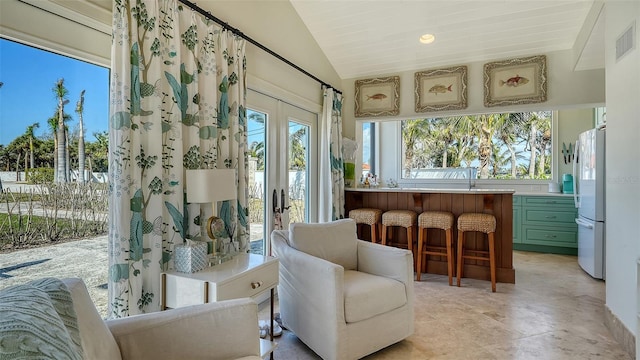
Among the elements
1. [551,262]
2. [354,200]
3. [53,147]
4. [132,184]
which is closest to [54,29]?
[53,147]

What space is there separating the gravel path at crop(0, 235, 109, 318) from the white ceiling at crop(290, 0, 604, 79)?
295 centimetres

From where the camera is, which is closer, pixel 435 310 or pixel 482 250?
pixel 435 310

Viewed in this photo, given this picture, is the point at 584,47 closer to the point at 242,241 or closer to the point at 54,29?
the point at 242,241

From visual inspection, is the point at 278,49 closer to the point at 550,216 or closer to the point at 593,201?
the point at 593,201

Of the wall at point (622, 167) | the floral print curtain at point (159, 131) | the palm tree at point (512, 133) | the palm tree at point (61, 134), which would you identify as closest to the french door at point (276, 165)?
the floral print curtain at point (159, 131)

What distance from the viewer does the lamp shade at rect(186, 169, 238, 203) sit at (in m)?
1.85

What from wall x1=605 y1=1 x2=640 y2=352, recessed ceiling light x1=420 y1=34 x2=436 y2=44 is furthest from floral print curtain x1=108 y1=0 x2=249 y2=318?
wall x1=605 y1=1 x2=640 y2=352

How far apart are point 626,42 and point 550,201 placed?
3.42 meters

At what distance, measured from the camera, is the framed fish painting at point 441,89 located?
4133 millimetres

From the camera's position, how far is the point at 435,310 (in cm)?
293

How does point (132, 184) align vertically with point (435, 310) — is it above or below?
above

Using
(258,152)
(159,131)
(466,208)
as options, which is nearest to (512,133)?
(466,208)

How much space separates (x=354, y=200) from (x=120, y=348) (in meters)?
3.66

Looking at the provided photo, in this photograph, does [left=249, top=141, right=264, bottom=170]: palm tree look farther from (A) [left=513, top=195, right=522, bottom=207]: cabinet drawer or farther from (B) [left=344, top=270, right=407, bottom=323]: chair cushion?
(A) [left=513, top=195, right=522, bottom=207]: cabinet drawer
